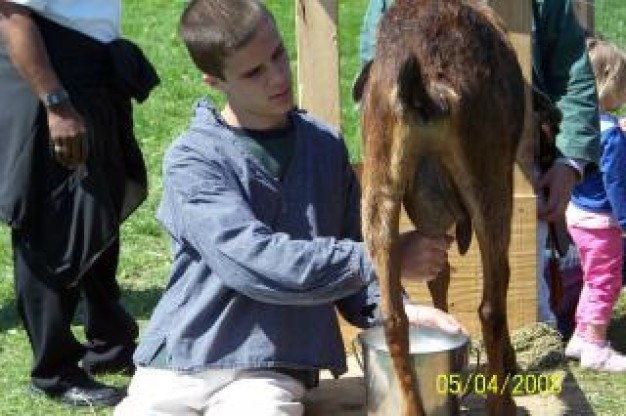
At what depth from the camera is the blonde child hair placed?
498 centimetres

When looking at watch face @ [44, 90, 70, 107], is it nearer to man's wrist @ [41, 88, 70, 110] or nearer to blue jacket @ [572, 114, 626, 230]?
man's wrist @ [41, 88, 70, 110]

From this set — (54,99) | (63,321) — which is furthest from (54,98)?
(63,321)

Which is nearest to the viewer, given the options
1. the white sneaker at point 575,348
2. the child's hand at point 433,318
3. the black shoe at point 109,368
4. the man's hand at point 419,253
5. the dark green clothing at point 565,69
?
the man's hand at point 419,253

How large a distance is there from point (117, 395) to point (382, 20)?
7.92 feet

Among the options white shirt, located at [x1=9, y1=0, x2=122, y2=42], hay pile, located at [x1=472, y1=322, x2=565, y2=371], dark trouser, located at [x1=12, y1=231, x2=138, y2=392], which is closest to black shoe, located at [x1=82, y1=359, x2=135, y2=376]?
dark trouser, located at [x1=12, y1=231, x2=138, y2=392]

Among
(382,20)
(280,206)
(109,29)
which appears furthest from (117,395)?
(382,20)

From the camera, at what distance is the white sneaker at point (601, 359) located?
4676 millimetres

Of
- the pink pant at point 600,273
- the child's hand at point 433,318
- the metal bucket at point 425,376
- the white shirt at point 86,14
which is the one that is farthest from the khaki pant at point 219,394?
the pink pant at point 600,273

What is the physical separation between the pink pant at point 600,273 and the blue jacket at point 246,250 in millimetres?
1746

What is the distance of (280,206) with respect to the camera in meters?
3.23

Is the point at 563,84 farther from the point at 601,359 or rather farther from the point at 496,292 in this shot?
the point at 496,292

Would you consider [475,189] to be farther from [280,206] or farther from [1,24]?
[1,24]

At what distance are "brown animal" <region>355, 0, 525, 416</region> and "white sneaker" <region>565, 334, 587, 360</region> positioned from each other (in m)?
2.31

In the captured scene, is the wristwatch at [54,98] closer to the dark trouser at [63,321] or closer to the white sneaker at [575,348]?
the dark trouser at [63,321]
